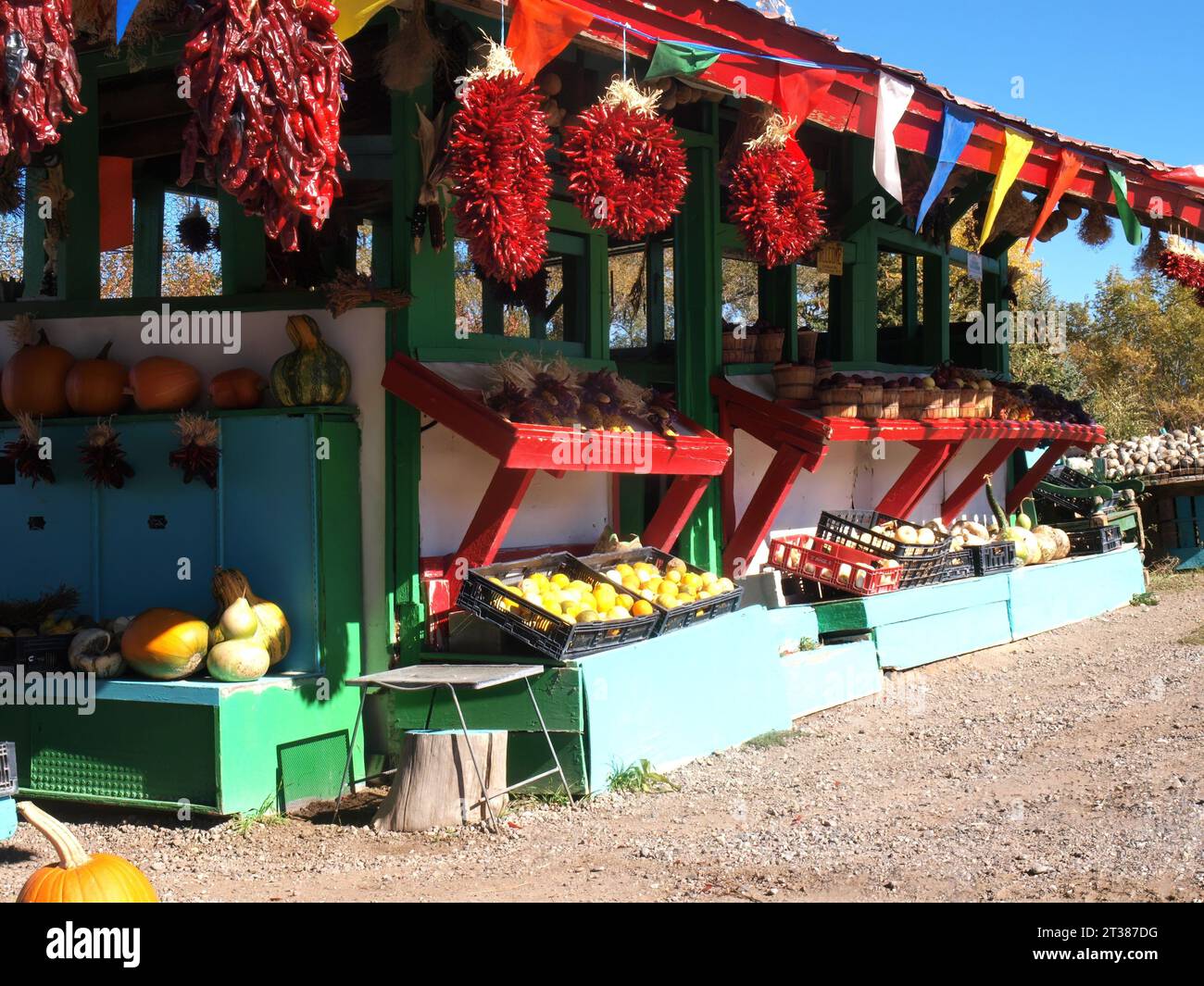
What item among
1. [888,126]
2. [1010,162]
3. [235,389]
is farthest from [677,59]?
[1010,162]

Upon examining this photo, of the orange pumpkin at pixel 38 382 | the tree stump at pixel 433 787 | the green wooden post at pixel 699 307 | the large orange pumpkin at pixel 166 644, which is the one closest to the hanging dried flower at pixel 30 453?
A: the orange pumpkin at pixel 38 382

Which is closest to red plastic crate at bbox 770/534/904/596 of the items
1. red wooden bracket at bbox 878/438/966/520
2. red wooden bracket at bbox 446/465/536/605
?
red wooden bracket at bbox 878/438/966/520

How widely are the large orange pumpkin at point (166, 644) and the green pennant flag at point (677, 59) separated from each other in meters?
3.98

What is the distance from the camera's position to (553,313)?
1070 cm

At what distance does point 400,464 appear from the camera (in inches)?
324

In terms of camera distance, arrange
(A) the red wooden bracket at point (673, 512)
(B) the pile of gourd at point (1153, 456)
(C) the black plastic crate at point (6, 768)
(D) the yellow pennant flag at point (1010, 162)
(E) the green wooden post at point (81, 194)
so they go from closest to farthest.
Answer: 1. (C) the black plastic crate at point (6, 768)
2. (E) the green wooden post at point (81, 194)
3. (A) the red wooden bracket at point (673, 512)
4. (D) the yellow pennant flag at point (1010, 162)
5. (B) the pile of gourd at point (1153, 456)

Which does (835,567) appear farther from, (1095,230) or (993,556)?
(1095,230)

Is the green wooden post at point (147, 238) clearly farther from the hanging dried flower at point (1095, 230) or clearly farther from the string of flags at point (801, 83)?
the hanging dried flower at point (1095, 230)

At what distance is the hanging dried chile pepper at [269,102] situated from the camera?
4.15m

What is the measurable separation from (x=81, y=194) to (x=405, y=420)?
2.95m

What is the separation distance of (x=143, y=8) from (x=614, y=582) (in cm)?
441

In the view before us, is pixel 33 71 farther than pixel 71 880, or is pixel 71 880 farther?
pixel 71 880

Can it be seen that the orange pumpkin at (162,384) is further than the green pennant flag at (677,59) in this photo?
Yes

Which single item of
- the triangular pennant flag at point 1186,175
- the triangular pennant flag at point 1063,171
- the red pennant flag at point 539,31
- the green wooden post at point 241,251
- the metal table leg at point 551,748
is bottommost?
the metal table leg at point 551,748
